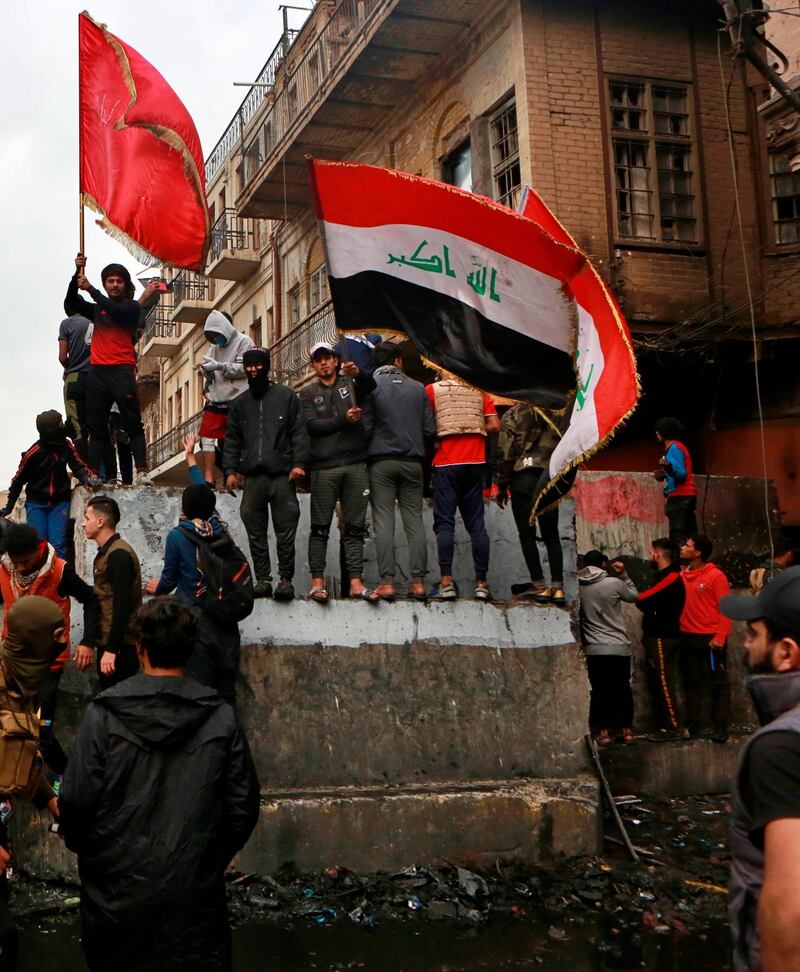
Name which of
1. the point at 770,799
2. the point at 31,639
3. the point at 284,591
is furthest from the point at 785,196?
the point at 770,799

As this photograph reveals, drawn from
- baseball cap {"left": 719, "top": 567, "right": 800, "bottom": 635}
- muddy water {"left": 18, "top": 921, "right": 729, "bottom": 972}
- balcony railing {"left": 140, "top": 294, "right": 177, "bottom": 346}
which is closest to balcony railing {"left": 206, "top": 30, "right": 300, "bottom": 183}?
balcony railing {"left": 140, "top": 294, "right": 177, "bottom": 346}

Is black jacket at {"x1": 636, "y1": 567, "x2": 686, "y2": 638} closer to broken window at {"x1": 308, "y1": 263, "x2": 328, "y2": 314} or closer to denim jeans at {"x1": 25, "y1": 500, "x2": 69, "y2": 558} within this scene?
denim jeans at {"x1": 25, "y1": 500, "x2": 69, "y2": 558}

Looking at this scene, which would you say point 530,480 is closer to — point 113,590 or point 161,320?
point 113,590

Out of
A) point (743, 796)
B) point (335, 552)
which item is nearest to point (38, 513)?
point (335, 552)

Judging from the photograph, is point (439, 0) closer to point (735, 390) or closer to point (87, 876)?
point (735, 390)

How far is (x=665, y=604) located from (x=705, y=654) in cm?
55

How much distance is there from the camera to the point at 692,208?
15.8 m

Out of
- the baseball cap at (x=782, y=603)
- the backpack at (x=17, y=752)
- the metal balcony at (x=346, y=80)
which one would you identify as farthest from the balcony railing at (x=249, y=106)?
the baseball cap at (x=782, y=603)

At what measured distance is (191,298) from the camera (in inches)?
1238

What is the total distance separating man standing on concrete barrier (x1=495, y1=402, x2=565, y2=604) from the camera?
839 centimetres

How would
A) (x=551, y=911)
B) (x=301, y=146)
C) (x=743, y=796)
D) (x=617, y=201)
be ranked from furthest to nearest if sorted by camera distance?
1. (x=301, y=146)
2. (x=617, y=201)
3. (x=551, y=911)
4. (x=743, y=796)

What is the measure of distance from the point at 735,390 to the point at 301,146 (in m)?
9.29

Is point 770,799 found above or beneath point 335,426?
beneath

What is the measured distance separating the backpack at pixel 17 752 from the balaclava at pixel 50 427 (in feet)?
14.4
